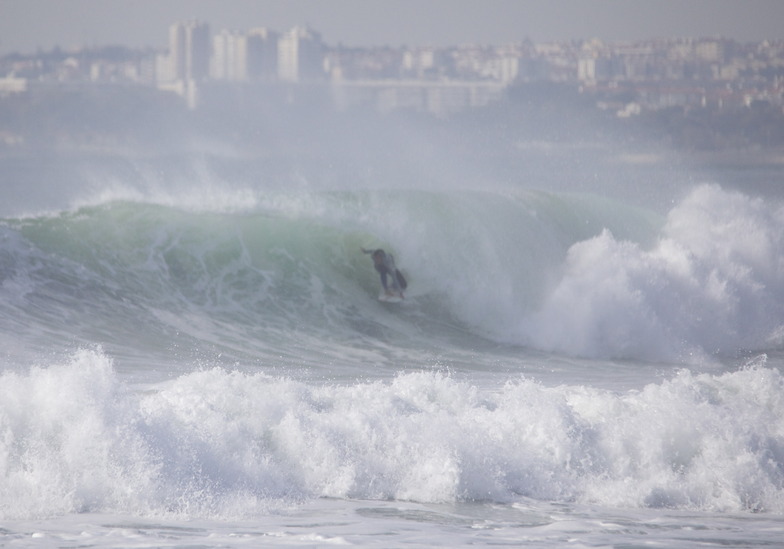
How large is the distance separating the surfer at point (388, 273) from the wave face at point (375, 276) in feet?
0.68


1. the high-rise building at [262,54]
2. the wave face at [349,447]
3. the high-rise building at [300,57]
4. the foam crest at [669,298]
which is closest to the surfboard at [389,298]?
the foam crest at [669,298]

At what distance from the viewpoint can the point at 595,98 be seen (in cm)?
9025

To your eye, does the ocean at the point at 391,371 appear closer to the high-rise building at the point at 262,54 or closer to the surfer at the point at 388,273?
the surfer at the point at 388,273

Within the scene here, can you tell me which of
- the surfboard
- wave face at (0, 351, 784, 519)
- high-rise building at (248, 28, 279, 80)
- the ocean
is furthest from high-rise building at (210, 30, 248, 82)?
wave face at (0, 351, 784, 519)

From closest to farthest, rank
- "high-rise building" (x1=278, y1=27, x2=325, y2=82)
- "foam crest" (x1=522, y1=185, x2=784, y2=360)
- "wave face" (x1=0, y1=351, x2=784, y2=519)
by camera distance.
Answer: "wave face" (x1=0, y1=351, x2=784, y2=519) → "foam crest" (x1=522, y1=185, x2=784, y2=360) → "high-rise building" (x1=278, y1=27, x2=325, y2=82)

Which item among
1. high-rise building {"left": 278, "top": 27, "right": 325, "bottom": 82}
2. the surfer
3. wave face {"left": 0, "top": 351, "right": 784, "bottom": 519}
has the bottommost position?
wave face {"left": 0, "top": 351, "right": 784, "bottom": 519}

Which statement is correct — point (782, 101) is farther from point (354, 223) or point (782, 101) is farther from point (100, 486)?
point (100, 486)

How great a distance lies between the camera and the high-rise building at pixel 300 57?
4028 inches

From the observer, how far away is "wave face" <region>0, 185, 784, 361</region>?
15.8 m

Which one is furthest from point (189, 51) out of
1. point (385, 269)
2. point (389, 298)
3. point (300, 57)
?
point (389, 298)

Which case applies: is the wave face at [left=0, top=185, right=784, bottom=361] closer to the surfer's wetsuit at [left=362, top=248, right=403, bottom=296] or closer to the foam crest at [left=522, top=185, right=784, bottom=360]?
the foam crest at [left=522, top=185, right=784, bottom=360]

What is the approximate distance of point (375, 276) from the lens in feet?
63.4

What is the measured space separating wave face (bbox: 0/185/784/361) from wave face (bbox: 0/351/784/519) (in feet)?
15.7

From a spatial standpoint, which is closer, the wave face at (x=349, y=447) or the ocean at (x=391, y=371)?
the ocean at (x=391, y=371)
